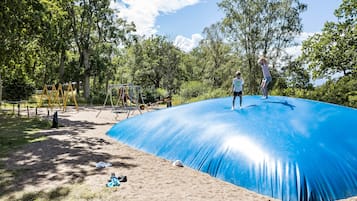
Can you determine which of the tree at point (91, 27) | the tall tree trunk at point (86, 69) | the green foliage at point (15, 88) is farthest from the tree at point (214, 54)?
the green foliage at point (15, 88)

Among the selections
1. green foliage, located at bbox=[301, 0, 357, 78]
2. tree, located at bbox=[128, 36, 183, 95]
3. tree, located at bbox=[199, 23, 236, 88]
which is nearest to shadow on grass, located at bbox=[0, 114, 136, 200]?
green foliage, located at bbox=[301, 0, 357, 78]

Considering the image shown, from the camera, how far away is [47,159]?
7.07 meters

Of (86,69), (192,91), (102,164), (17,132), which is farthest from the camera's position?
(86,69)

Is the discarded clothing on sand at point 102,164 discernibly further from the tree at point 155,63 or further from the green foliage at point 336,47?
the tree at point 155,63

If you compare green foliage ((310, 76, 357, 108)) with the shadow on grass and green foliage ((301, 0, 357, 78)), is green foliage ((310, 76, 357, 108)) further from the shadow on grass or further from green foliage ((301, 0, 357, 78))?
the shadow on grass

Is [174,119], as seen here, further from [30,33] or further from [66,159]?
[30,33]

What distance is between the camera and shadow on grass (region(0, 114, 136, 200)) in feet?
18.1

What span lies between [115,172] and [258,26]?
23.5m

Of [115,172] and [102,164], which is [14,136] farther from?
[115,172]

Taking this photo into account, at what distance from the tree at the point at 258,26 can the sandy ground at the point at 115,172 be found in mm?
20143

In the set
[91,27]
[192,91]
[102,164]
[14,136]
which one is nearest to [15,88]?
[91,27]

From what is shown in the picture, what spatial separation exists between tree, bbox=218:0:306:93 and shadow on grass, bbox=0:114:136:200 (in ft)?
62.9

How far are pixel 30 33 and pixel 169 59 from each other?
22460 mm

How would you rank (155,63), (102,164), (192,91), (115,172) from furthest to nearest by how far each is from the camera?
(155,63)
(192,91)
(102,164)
(115,172)
